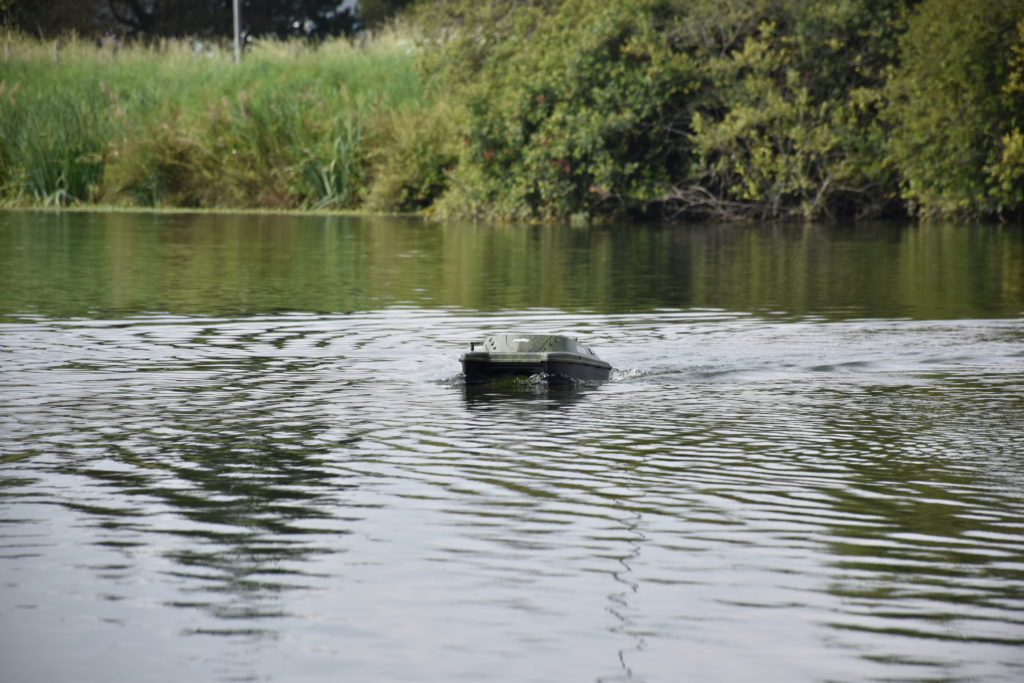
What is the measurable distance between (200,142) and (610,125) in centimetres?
1003

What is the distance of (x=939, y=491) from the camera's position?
704cm

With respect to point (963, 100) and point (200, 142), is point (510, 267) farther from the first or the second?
point (200, 142)

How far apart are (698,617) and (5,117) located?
3475 centimetres

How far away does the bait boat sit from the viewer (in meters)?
10.5

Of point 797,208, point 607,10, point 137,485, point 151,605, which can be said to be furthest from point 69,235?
point 151,605

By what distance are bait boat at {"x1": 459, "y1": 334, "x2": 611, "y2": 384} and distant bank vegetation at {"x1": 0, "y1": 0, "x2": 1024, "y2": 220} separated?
60.2 ft

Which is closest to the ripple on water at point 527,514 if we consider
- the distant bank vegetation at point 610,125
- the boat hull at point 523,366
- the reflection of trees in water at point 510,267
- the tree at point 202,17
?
the boat hull at point 523,366

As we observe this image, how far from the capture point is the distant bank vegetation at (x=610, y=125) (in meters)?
28.9

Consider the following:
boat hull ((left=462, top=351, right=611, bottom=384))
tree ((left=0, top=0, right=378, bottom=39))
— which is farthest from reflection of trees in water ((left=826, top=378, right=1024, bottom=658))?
tree ((left=0, top=0, right=378, bottom=39))

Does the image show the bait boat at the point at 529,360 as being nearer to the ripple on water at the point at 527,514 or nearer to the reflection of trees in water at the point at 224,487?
the ripple on water at the point at 527,514

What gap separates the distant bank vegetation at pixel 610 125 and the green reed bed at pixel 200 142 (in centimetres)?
5

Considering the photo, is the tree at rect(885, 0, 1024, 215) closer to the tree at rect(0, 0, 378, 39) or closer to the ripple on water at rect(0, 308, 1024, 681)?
the ripple on water at rect(0, 308, 1024, 681)

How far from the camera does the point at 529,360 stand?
1056 centimetres

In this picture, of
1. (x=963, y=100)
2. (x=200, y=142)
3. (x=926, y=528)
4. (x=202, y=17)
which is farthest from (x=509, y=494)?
(x=202, y=17)
